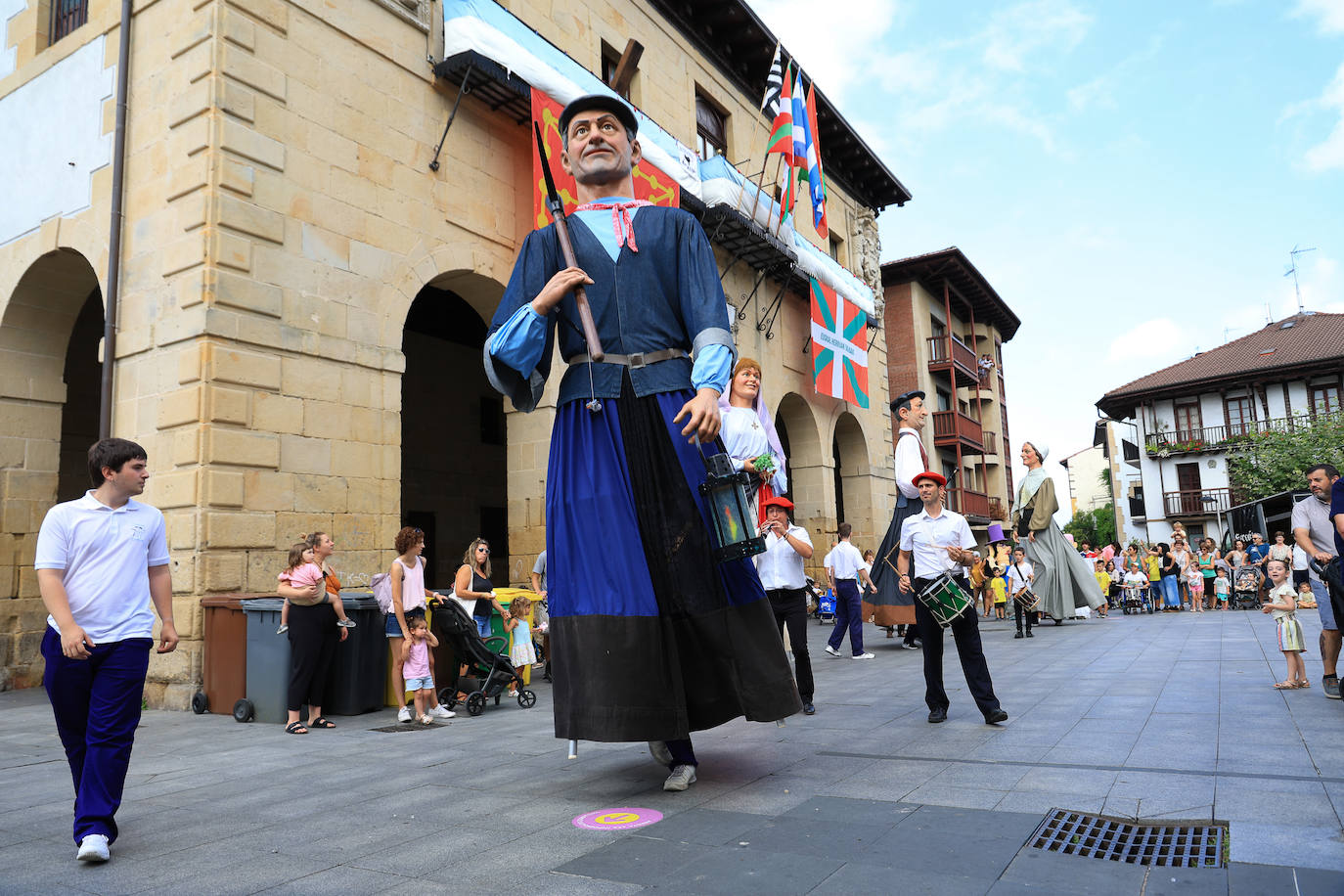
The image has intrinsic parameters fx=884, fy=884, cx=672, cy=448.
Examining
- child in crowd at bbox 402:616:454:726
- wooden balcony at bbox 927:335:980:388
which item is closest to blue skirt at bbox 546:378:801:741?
child in crowd at bbox 402:616:454:726

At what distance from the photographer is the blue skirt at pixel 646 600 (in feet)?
12.1

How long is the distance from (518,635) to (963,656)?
4626 millimetres

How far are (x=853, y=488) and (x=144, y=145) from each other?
1721 centimetres

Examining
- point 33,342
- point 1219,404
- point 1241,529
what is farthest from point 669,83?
point 1219,404

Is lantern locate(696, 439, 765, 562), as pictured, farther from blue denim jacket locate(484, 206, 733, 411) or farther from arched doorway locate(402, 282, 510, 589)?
arched doorway locate(402, 282, 510, 589)

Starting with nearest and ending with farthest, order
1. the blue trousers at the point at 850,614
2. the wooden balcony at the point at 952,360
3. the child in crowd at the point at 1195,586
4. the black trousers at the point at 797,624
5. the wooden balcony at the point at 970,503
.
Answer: the black trousers at the point at 797,624
the blue trousers at the point at 850,614
the child in crowd at the point at 1195,586
the wooden balcony at the point at 970,503
the wooden balcony at the point at 952,360

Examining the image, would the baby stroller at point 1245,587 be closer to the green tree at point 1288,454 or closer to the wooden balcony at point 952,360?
the wooden balcony at point 952,360

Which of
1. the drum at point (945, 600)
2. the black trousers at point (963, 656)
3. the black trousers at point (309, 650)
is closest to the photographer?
the black trousers at point (963, 656)

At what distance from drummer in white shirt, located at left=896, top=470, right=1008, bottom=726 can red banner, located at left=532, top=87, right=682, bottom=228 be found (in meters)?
5.13

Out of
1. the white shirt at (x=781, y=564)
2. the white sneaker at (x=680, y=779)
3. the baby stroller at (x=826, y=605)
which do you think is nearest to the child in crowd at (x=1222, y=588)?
the baby stroller at (x=826, y=605)

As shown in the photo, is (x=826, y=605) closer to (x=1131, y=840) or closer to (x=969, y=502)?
(x=1131, y=840)

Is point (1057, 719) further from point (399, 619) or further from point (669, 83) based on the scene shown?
point (669, 83)

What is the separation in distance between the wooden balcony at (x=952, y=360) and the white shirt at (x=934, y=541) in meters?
28.1

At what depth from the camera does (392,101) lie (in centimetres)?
1037
